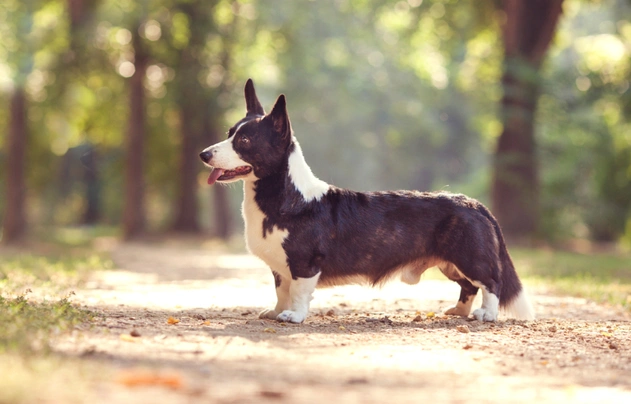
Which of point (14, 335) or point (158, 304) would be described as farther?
point (158, 304)

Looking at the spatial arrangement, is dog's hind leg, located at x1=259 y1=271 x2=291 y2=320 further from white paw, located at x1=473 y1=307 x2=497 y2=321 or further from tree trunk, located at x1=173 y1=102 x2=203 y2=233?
tree trunk, located at x1=173 y1=102 x2=203 y2=233

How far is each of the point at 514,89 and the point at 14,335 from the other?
18726 mm

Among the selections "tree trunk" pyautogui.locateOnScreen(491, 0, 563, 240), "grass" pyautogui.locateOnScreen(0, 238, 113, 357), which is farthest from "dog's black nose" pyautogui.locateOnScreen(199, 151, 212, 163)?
"tree trunk" pyautogui.locateOnScreen(491, 0, 563, 240)

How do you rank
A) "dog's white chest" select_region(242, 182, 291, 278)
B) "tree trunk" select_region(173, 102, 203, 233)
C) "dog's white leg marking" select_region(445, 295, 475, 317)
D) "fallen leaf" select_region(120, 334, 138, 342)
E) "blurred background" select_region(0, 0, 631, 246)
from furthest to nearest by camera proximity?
1. "tree trunk" select_region(173, 102, 203, 233)
2. "blurred background" select_region(0, 0, 631, 246)
3. "dog's white leg marking" select_region(445, 295, 475, 317)
4. "dog's white chest" select_region(242, 182, 291, 278)
5. "fallen leaf" select_region(120, 334, 138, 342)

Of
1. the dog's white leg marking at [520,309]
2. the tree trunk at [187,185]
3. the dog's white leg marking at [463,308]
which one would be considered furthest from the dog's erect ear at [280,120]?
the tree trunk at [187,185]

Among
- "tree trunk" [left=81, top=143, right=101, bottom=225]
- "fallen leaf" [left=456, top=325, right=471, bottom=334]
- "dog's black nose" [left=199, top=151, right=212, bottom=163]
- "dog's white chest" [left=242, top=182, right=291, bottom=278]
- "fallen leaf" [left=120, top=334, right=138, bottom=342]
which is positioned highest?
"dog's black nose" [left=199, top=151, right=212, bottom=163]

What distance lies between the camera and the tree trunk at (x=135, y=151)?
24.7m

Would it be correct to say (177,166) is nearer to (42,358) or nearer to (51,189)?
(51,189)

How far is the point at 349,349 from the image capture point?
18.5 ft

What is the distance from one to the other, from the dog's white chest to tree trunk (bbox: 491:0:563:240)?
16500mm

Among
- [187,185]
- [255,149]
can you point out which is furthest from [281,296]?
[187,185]

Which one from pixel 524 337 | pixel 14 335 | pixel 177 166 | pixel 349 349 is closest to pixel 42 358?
pixel 14 335

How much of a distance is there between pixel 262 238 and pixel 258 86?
26.6 meters

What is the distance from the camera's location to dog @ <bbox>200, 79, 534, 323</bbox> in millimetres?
7062
